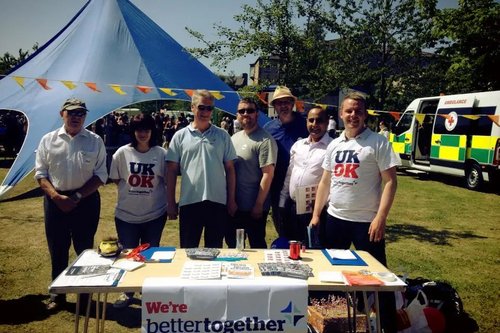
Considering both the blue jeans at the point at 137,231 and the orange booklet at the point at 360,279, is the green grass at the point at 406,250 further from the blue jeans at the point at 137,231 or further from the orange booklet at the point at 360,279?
the orange booklet at the point at 360,279

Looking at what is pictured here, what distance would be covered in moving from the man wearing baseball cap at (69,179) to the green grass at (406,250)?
1.33 feet

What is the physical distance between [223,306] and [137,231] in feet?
4.64

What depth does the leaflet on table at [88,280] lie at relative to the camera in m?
2.08

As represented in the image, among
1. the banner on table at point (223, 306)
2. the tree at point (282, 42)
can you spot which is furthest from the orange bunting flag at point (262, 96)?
the banner on table at point (223, 306)

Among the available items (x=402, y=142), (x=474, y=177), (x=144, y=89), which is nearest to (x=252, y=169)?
(x=144, y=89)

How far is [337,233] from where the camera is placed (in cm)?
296

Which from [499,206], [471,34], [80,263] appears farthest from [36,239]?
[471,34]

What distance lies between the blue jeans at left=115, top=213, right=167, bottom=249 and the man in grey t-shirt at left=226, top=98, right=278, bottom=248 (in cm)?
69

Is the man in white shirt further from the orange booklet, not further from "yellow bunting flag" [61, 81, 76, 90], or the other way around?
"yellow bunting flag" [61, 81, 76, 90]

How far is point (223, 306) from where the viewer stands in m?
2.10

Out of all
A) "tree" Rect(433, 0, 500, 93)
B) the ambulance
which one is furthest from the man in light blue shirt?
"tree" Rect(433, 0, 500, 93)

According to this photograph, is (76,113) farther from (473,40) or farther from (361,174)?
(473,40)

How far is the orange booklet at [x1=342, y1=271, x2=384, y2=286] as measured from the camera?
2166 mm

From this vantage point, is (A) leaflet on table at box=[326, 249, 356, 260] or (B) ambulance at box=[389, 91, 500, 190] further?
(B) ambulance at box=[389, 91, 500, 190]
